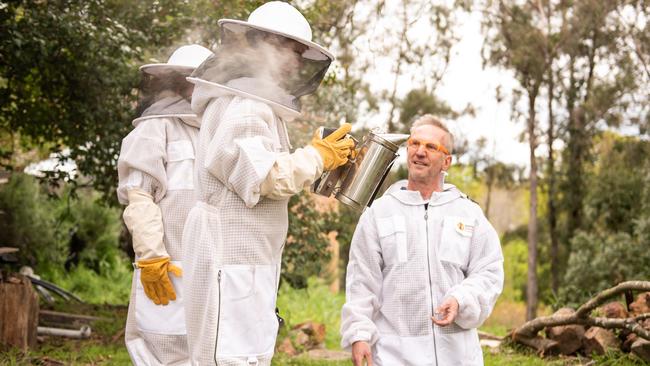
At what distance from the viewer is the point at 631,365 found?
6.71 meters

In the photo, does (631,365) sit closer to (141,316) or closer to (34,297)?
(141,316)

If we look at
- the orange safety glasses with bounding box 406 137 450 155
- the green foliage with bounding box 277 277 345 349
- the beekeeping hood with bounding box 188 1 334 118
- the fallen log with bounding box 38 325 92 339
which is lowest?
the green foliage with bounding box 277 277 345 349

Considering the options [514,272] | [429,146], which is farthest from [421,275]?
[514,272]

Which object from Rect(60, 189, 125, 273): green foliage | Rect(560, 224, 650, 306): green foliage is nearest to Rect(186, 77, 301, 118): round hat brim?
Rect(60, 189, 125, 273): green foliage

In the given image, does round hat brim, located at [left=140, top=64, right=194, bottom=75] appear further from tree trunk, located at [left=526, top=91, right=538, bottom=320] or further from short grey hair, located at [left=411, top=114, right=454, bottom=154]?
tree trunk, located at [left=526, top=91, right=538, bottom=320]

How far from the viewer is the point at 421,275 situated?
3.67m

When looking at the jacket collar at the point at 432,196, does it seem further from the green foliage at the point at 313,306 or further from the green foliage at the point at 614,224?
the green foliage at the point at 614,224

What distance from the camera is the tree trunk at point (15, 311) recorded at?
6758 millimetres

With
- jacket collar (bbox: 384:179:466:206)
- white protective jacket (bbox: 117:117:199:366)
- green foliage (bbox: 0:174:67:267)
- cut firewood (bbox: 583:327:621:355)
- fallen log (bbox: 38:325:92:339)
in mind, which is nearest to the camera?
jacket collar (bbox: 384:179:466:206)

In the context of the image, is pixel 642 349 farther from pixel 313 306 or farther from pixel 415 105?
pixel 415 105

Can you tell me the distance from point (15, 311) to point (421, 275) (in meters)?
4.36

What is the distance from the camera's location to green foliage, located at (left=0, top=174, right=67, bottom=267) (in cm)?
1288

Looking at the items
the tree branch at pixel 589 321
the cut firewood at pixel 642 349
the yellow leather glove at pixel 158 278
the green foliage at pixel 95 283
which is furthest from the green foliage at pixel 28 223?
the cut firewood at pixel 642 349

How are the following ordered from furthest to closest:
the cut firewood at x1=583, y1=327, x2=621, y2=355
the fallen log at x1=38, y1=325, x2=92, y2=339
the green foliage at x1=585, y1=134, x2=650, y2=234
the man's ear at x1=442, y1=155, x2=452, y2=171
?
the green foliage at x1=585, y1=134, x2=650, y2=234
the fallen log at x1=38, y1=325, x2=92, y2=339
the cut firewood at x1=583, y1=327, x2=621, y2=355
the man's ear at x1=442, y1=155, x2=452, y2=171
